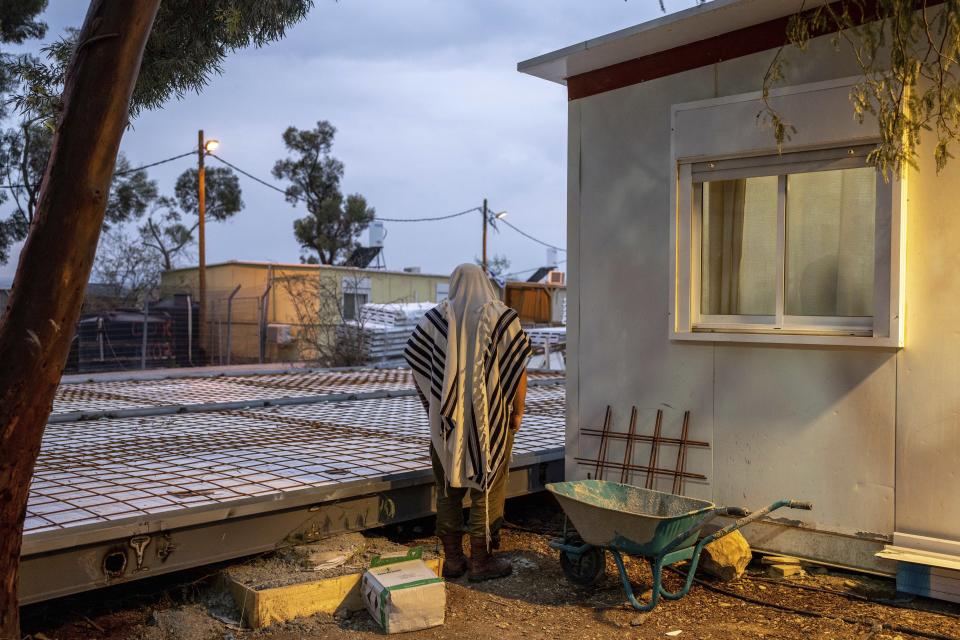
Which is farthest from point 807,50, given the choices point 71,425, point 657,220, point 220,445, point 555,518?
point 71,425

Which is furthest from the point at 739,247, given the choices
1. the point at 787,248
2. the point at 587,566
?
the point at 587,566

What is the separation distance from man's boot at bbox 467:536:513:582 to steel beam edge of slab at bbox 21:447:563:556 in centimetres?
78

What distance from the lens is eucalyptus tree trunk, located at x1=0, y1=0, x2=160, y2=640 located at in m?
3.36

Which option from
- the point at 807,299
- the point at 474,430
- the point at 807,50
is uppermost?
the point at 807,50

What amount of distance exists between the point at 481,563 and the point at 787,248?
2747 mm

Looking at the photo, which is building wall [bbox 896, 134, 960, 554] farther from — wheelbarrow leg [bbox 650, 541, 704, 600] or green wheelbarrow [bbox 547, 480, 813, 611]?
wheelbarrow leg [bbox 650, 541, 704, 600]

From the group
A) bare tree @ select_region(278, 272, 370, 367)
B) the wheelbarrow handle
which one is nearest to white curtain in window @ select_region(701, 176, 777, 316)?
the wheelbarrow handle

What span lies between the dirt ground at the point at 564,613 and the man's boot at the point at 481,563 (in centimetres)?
5

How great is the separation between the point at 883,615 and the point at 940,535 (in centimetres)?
55

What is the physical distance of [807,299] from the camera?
5246mm

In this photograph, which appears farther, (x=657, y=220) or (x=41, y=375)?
(x=657, y=220)

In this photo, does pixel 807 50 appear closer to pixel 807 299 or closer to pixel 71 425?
pixel 807 299

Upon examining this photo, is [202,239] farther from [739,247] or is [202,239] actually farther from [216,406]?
[739,247]

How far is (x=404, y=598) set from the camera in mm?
4367
